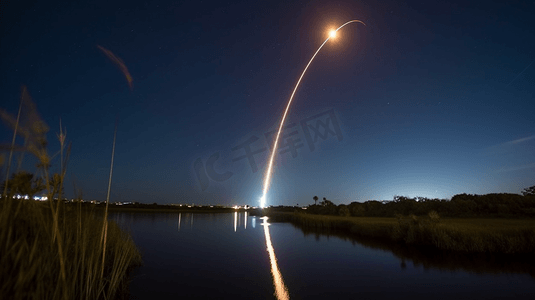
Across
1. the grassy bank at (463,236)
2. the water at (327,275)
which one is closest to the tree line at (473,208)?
the grassy bank at (463,236)

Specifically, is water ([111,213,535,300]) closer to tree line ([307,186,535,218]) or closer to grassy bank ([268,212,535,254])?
grassy bank ([268,212,535,254])

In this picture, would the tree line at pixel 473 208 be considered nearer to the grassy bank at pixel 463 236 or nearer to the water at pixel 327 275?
the grassy bank at pixel 463 236

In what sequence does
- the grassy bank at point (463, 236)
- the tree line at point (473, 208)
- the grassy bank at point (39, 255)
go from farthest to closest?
the tree line at point (473, 208)
the grassy bank at point (463, 236)
the grassy bank at point (39, 255)

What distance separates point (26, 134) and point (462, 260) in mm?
25742

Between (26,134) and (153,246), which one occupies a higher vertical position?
(26,134)

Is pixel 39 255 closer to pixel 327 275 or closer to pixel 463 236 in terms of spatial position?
pixel 327 275

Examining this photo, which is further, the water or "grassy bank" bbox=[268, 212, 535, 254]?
"grassy bank" bbox=[268, 212, 535, 254]

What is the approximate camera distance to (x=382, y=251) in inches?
982

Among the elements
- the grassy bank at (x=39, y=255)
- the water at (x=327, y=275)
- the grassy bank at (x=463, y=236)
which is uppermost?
the grassy bank at (x=39, y=255)

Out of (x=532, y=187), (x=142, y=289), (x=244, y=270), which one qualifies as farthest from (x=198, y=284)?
(x=532, y=187)

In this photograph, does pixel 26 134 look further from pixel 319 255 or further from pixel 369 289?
pixel 319 255

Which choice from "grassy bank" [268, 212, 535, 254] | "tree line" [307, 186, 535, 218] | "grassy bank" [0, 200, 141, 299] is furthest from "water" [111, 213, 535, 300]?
"tree line" [307, 186, 535, 218]

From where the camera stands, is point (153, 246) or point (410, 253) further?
point (153, 246)

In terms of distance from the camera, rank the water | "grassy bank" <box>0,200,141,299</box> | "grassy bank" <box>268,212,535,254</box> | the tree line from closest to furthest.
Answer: "grassy bank" <box>0,200,141,299</box> < the water < "grassy bank" <box>268,212,535,254</box> < the tree line
